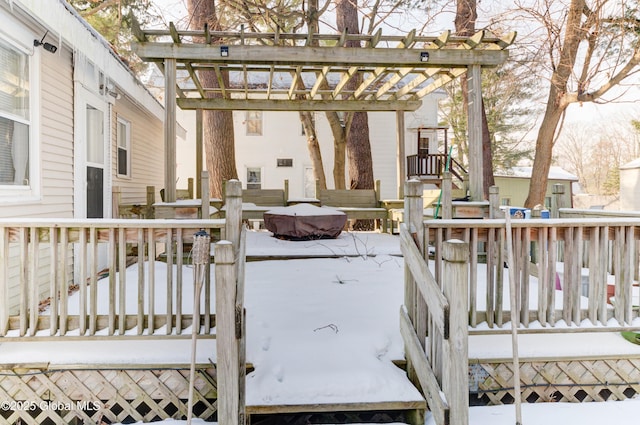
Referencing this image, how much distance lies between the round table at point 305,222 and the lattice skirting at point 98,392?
14.1ft

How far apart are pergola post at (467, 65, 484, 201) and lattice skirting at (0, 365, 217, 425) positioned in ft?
14.0

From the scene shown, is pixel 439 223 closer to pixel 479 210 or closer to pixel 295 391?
pixel 295 391

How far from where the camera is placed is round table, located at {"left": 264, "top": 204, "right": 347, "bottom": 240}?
7.35 m

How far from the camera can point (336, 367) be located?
3250 millimetres

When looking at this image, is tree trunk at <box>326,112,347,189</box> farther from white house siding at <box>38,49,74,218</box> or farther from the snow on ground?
the snow on ground

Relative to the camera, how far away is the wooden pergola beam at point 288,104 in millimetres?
8234

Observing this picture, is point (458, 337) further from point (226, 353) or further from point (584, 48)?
point (584, 48)

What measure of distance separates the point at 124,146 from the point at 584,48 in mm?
12202

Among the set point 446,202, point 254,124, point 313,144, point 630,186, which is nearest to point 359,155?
point 313,144

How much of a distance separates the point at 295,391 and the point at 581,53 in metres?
13.3

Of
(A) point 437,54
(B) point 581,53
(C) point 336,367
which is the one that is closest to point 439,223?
(C) point 336,367

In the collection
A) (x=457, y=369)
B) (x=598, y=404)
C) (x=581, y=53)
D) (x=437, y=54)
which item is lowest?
(x=598, y=404)

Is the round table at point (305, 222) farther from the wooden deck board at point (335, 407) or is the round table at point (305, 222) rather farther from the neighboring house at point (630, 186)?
the neighboring house at point (630, 186)

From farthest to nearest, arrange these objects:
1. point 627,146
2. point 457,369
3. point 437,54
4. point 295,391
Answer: point 627,146 → point 437,54 → point 295,391 → point 457,369
